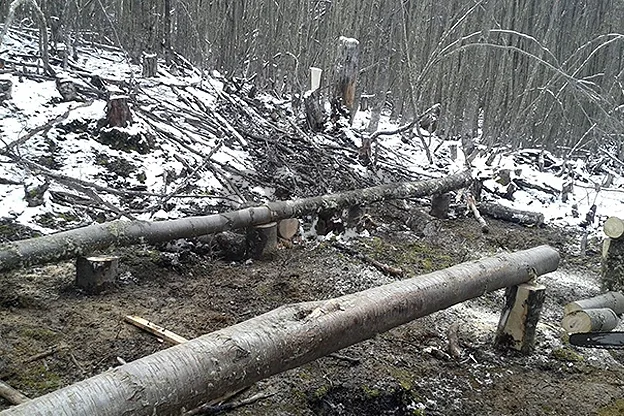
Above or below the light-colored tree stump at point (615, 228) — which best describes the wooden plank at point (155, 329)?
below

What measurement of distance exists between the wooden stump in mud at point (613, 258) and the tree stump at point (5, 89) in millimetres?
6604

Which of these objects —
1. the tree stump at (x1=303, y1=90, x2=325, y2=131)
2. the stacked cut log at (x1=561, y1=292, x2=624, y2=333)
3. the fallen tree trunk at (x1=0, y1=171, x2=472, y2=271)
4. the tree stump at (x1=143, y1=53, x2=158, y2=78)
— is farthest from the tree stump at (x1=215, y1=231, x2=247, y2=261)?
the tree stump at (x1=143, y1=53, x2=158, y2=78)

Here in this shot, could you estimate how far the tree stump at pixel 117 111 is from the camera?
6410 millimetres

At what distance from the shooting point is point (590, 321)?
4.06m

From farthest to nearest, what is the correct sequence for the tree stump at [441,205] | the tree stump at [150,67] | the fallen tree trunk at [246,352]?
1. the tree stump at [150,67]
2. the tree stump at [441,205]
3. the fallen tree trunk at [246,352]

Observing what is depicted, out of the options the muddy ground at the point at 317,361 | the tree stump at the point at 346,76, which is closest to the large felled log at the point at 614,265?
the muddy ground at the point at 317,361

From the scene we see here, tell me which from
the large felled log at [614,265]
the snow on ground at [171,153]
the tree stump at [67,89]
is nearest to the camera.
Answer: the large felled log at [614,265]

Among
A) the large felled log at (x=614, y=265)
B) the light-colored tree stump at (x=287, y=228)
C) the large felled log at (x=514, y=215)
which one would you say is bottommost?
the large felled log at (x=514, y=215)

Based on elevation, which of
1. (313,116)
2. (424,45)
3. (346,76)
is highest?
(424,45)

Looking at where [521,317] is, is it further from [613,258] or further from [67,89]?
[67,89]

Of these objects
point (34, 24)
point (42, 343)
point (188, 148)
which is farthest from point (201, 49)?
point (42, 343)

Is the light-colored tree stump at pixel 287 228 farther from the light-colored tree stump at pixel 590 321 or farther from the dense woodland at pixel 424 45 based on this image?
the dense woodland at pixel 424 45

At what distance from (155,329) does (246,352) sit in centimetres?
145

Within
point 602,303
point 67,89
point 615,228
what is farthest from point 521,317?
point 67,89
